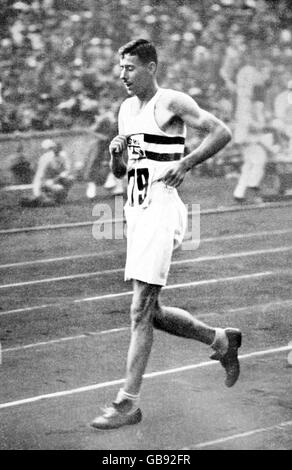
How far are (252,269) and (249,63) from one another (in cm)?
783

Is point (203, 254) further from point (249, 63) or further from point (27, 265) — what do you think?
point (249, 63)

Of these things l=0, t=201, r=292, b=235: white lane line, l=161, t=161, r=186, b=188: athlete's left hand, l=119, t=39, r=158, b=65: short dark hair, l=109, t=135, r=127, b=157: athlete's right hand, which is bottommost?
l=0, t=201, r=292, b=235: white lane line

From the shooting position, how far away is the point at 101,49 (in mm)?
15836

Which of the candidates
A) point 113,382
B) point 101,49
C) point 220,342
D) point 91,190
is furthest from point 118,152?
point 101,49

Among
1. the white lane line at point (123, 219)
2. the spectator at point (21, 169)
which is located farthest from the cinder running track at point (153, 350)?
the spectator at point (21, 169)

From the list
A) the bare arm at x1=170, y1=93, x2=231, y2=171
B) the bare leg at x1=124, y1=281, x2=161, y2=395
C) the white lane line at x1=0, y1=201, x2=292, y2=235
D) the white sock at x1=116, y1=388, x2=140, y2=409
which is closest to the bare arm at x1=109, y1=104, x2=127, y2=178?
the bare arm at x1=170, y1=93, x2=231, y2=171

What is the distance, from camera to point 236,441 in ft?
17.4

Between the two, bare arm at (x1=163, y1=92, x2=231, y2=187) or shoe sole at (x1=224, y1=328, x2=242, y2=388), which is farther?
shoe sole at (x1=224, y1=328, x2=242, y2=388)

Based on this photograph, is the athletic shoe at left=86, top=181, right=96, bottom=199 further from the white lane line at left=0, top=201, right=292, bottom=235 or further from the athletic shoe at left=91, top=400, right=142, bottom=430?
the athletic shoe at left=91, top=400, right=142, bottom=430

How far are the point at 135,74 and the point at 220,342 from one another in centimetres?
158

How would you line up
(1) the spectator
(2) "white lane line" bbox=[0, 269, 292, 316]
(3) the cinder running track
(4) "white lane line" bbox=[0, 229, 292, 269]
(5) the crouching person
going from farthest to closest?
(1) the spectator, (5) the crouching person, (4) "white lane line" bbox=[0, 229, 292, 269], (2) "white lane line" bbox=[0, 269, 292, 316], (3) the cinder running track

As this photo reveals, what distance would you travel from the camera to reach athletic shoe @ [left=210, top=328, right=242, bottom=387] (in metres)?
6.15

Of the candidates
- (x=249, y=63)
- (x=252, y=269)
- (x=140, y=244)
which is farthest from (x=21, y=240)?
(x=140, y=244)

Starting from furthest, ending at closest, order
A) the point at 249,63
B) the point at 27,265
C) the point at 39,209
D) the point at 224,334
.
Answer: the point at 249,63 < the point at 39,209 < the point at 27,265 < the point at 224,334
